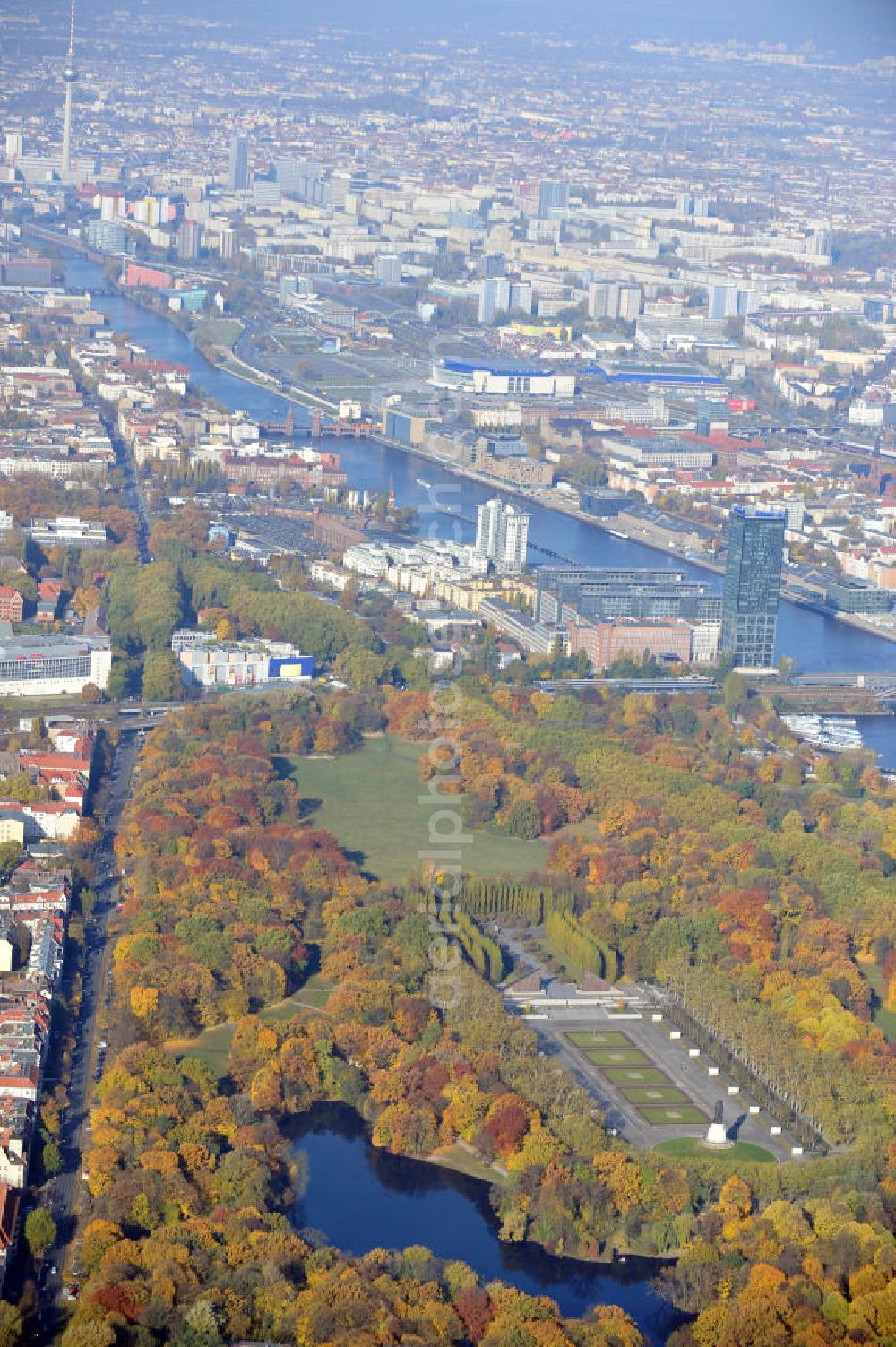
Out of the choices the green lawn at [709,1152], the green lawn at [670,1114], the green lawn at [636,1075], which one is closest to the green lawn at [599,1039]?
the green lawn at [636,1075]

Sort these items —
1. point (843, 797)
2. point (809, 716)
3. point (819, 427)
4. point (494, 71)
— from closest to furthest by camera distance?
point (843, 797) → point (809, 716) → point (819, 427) → point (494, 71)

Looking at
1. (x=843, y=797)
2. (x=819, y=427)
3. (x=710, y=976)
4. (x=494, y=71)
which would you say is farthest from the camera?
(x=494, y=71)

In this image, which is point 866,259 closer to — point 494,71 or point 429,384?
point 429,384

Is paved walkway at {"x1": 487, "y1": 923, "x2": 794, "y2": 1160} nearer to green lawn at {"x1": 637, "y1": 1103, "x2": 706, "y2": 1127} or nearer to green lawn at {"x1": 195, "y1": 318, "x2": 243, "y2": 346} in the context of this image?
green lawn at {"x1": 637, "y1": 1103, "x2": 706, "y2": 1127}

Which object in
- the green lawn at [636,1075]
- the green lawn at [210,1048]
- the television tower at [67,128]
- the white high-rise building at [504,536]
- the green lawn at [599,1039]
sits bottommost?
the green lawn at [599,1039]

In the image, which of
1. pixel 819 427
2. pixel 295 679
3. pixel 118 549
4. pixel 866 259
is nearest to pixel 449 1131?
pixel 295 679

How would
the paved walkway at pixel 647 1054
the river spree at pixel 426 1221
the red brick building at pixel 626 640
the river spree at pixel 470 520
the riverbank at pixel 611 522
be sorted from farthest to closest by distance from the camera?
1. the riverbank at pixel 611 522
2. the river spree at pixel 470 520
3. the red brick building at pixel 626 640
4. the paved walkway at pixel 647 1054
5. the river spree at pixel 426 1221

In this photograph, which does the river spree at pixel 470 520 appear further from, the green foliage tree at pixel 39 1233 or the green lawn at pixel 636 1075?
the green foliage tree at pixel 39 1233
